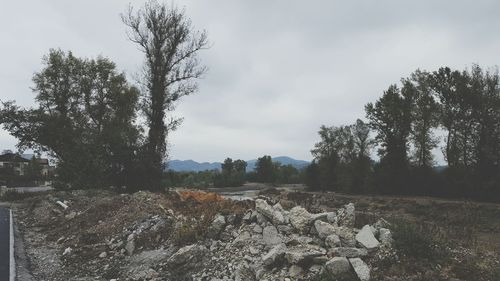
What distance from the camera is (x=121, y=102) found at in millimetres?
44969

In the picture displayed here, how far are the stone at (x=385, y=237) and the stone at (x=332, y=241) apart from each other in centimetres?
97

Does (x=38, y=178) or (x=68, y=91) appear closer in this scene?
(x=68, y=91)

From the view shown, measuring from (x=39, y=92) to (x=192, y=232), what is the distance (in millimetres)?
38160

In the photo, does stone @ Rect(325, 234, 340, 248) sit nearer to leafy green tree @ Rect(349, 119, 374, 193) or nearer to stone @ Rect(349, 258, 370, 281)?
stone @ Rect(349, 258, 370, 281)

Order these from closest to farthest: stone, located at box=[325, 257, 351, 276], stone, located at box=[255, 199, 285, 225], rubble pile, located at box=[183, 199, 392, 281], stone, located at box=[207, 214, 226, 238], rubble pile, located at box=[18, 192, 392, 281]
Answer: stone, located at box=[325, 257, 351, 276]
rubble pile, located at box=[183, 199, 392, 281]
rubble pile, located at box=[18, 192, 392, 281]
stone, located at box=[255, 199, 285, 225]
stone, located at box=[207, 214, 226, 238]

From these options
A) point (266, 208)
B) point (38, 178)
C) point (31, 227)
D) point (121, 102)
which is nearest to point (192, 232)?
point (266, 208)

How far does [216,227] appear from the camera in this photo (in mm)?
11680

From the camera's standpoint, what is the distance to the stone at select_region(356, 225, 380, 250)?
9119mm

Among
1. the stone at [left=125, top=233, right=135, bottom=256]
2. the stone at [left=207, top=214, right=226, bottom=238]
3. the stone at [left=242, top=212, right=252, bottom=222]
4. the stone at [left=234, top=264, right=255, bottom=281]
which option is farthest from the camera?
A: the stone at [left=125, top=233, right=135, bottom=256]

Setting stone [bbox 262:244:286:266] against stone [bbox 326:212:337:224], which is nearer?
stone [bbox 262:244:286:266]

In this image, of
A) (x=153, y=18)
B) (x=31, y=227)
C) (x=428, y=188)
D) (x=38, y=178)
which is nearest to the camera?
(x=31, y=227)

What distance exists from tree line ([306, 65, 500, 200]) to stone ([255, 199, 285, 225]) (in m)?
39.7

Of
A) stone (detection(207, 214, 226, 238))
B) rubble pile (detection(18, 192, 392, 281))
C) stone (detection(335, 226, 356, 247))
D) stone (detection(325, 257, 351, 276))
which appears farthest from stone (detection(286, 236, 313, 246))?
stone (detection(207, 214, 226, 238))

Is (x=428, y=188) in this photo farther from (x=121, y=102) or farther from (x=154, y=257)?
(x=154, y=257)
